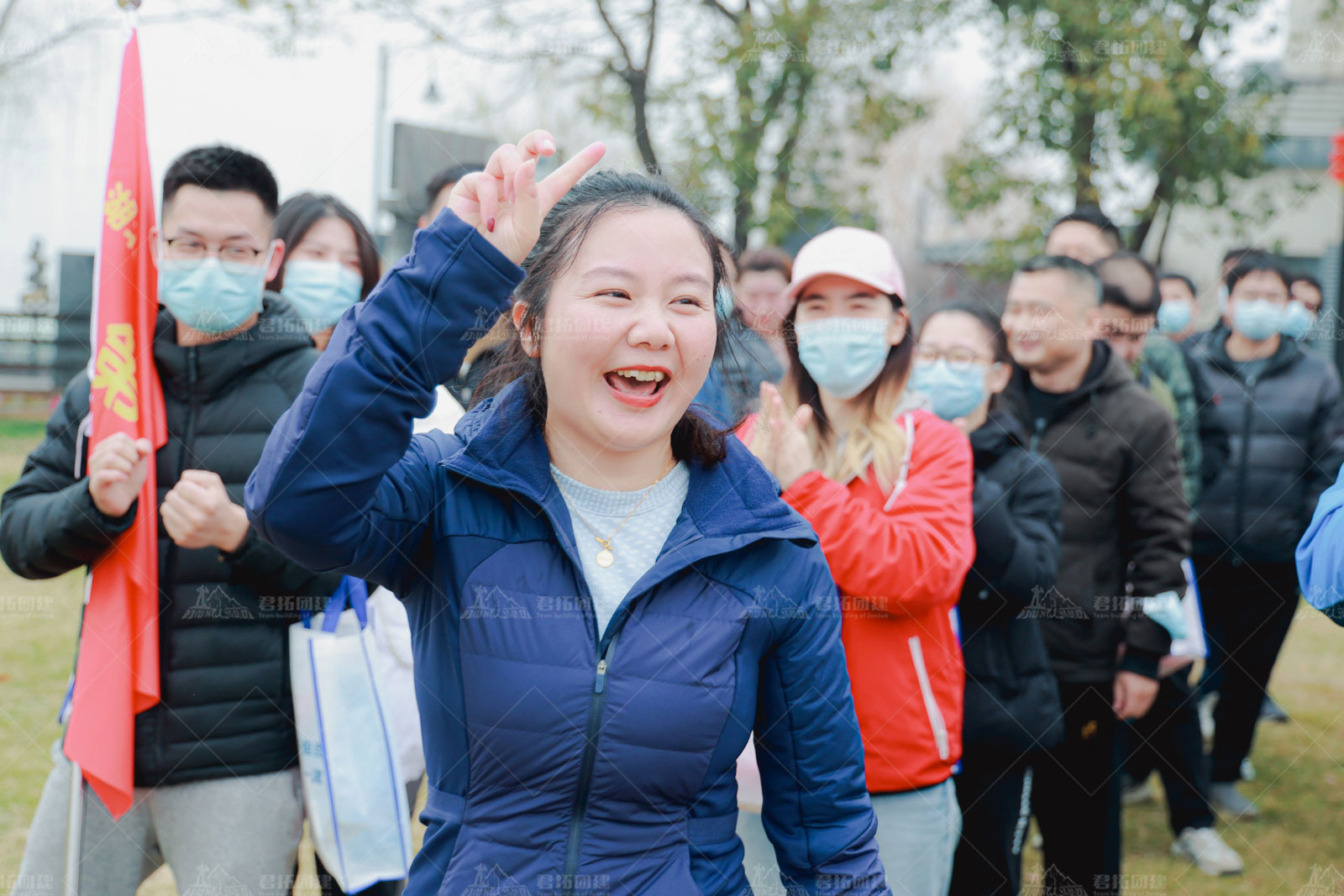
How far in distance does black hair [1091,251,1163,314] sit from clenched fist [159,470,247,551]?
12.2ft

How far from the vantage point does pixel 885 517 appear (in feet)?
8.79

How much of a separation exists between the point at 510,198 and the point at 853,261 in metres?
1.58

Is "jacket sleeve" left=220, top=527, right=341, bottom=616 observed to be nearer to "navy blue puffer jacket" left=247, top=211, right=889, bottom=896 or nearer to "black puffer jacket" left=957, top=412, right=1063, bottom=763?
"navy blue puffer jacket" left=247, top=211, right=889, bottom=896

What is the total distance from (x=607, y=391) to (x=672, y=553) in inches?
10.8

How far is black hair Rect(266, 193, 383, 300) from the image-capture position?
3770 millimetres

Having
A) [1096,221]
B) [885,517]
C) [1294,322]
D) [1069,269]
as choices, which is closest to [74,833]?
[885,517]

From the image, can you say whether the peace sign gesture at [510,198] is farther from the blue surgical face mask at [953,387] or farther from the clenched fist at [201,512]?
the blue surgical face mask at [953,387]

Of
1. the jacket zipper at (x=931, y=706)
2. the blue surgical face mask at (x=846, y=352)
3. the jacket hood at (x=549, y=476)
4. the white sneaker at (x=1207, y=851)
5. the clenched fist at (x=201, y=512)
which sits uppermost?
the blue surgical face mask at (x=846, y=352)

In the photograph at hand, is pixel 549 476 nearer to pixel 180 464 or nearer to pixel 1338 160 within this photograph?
pixel 180 464

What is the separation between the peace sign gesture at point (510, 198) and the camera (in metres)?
1.59

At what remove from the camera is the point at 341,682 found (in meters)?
2.56

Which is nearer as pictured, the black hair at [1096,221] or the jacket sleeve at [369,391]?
the jacket sleeve at [369,391]

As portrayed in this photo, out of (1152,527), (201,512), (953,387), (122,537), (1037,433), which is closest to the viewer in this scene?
(201,512)

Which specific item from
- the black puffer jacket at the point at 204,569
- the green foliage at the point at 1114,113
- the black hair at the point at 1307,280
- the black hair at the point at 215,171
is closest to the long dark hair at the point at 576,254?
the black puffer jacket at the point at 204,569
